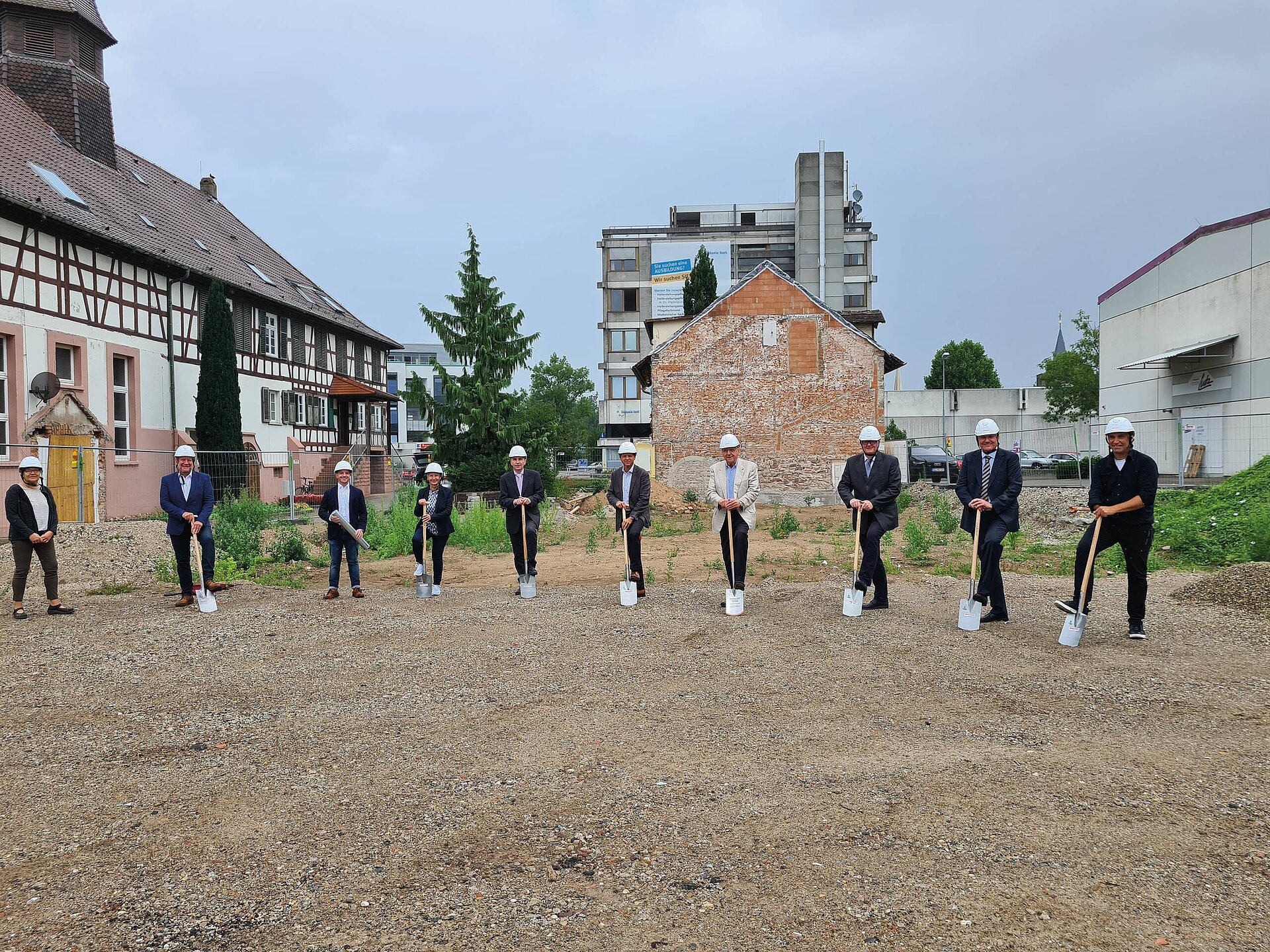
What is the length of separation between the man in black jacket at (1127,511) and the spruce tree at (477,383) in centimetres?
2052

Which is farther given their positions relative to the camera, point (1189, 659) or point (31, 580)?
point (31, 580)

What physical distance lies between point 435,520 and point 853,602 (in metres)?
5.27

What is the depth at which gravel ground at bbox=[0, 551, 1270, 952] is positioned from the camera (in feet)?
10.7

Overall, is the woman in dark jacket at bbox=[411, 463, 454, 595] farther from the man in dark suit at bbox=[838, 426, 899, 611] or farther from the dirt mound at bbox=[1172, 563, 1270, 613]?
the dirt mound at bbox=[1172, 563, 1270, 613]

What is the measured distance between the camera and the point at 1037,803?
13.8ft

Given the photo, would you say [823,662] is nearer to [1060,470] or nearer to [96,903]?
[96,903]

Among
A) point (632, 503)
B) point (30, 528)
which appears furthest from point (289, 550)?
point (632, 503)

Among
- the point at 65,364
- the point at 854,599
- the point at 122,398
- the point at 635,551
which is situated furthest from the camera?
the point at 122,398

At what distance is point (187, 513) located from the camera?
1023cm

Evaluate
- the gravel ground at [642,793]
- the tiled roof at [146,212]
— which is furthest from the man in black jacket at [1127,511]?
the tiled roof at [146,212]

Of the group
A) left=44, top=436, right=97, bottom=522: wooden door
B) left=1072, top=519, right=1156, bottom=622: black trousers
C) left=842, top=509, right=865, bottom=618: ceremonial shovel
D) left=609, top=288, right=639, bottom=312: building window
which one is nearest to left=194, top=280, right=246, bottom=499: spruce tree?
left=44, top=436, right=97, bottom=522: wooden door

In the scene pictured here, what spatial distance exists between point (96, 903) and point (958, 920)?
3.18 meters

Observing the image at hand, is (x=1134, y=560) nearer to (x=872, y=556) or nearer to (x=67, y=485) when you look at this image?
(x=872, y=556)

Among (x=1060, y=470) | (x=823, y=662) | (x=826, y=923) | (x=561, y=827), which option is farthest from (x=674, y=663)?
(x=1060, y=470)
